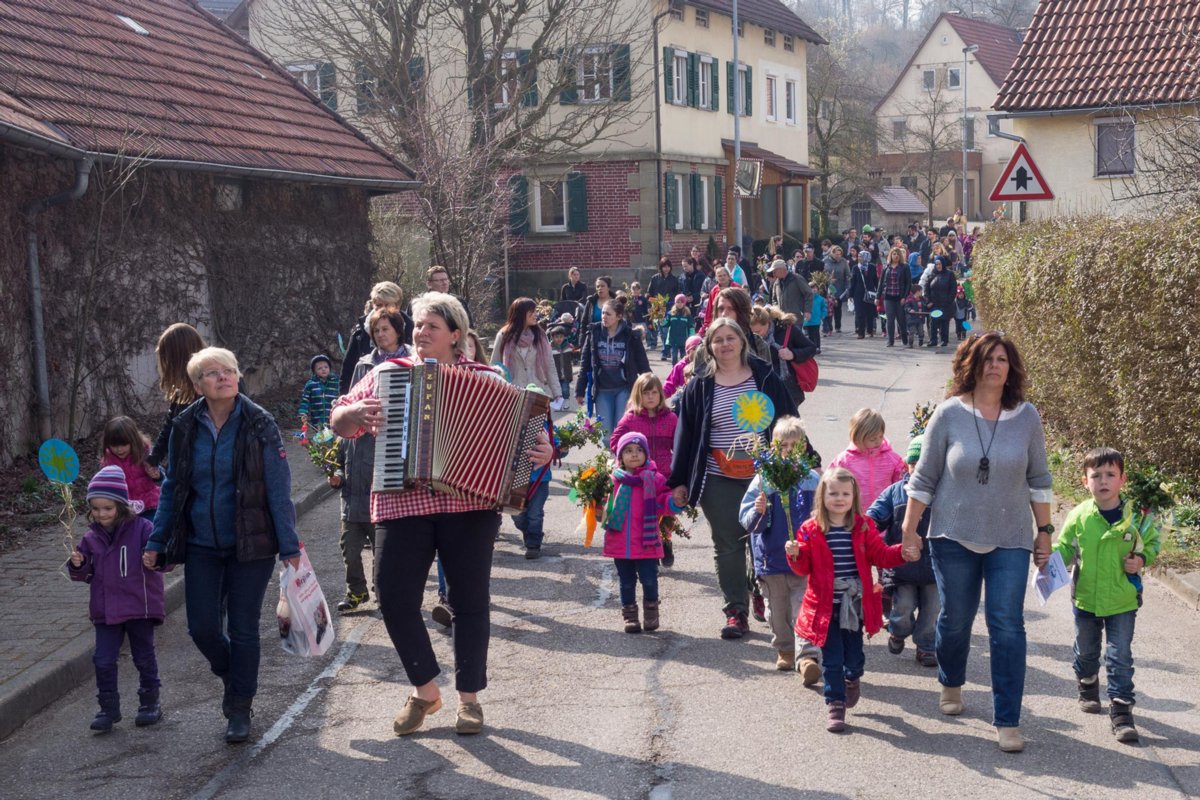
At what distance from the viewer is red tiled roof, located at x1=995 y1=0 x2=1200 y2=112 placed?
2636cm

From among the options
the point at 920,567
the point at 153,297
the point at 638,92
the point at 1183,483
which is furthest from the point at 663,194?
the point at 920,567

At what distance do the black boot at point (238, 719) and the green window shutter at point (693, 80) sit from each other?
36.5 meters

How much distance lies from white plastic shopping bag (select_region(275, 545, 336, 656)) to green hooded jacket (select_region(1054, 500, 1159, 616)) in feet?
11.1

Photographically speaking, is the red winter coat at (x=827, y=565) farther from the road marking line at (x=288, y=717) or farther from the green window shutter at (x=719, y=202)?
the green window shutter at (x=719, y=202)

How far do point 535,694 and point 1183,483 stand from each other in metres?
5.38

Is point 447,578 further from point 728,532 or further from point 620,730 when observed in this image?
point 728,532

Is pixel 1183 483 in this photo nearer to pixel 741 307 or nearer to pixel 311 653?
pixel 741 307

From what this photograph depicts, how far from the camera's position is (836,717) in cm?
635

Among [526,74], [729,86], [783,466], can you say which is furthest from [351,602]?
[729,86]

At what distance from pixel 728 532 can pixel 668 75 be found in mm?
33245

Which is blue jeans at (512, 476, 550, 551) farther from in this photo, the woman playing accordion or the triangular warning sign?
the triangular warning sign

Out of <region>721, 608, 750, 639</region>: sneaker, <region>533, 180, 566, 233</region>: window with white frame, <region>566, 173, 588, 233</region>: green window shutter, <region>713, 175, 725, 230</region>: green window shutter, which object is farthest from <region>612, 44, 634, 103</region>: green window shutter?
<region>721, 608, 750, 639</region>: sneaker

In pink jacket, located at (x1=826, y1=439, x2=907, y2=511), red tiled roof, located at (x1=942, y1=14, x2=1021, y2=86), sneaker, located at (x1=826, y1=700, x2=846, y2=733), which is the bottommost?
sneaker, located at (x1=826, y1=700, x2=846, y2=733)

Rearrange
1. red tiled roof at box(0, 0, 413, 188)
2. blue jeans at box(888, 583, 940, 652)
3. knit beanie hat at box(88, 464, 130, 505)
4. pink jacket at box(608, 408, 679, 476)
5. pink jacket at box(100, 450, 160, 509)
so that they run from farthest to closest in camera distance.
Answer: red tiled roof at box(0, 0, 413, 188), pink jacket at box(608, 408, 679, 476), pink jacket at box(100, 450, 160, 509), blue jeans at box(888, 583, 940, 652), knit beanie hat at box(88, 464, 130, 505)
